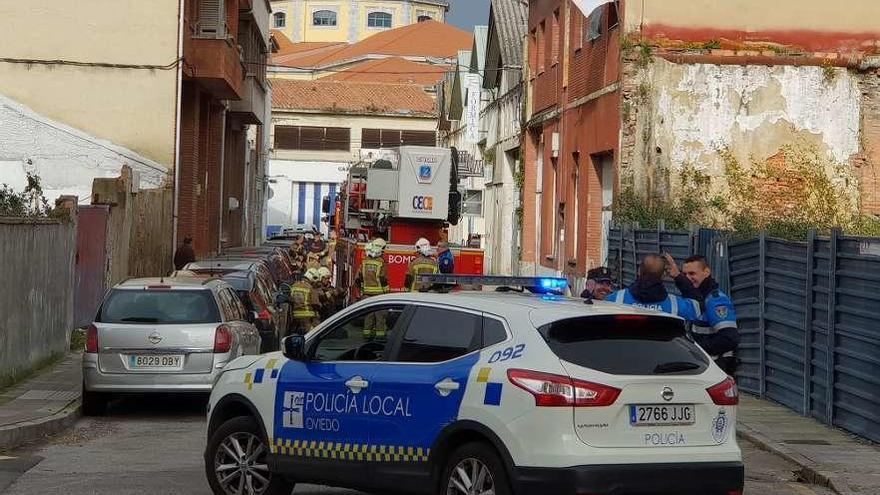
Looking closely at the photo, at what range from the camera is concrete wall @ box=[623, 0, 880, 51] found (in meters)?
27.0

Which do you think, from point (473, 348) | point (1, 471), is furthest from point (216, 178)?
point (473, 348)

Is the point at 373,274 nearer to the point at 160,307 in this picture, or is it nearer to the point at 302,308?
the point at 302,308

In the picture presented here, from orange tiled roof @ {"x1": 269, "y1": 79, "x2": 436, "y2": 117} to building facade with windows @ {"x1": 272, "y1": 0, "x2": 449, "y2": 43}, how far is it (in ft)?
86.0

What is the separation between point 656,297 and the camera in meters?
11.5

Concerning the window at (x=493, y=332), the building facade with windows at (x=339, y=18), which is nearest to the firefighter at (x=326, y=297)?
the window at (x=493, y=332)

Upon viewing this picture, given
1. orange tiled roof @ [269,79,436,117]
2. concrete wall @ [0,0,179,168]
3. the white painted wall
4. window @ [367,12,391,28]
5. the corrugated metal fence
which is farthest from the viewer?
window @ [367,12,391,28]

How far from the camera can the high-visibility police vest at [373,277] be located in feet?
74.8

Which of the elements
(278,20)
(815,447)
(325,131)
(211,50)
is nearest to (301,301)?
(815,447)

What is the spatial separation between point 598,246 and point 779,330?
13.2m

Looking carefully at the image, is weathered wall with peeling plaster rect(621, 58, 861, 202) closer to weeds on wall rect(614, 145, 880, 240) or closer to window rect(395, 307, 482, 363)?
weeds on wall rect(614, 145, 880, 240)

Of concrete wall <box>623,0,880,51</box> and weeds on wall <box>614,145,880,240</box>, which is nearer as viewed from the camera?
weeds on wall <box>614,145,880,240</box>

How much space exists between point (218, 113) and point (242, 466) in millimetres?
31990

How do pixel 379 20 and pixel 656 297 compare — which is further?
pixel 379 20

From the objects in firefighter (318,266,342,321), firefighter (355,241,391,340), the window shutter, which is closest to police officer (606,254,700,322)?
firefighter (355,241,391,340)
